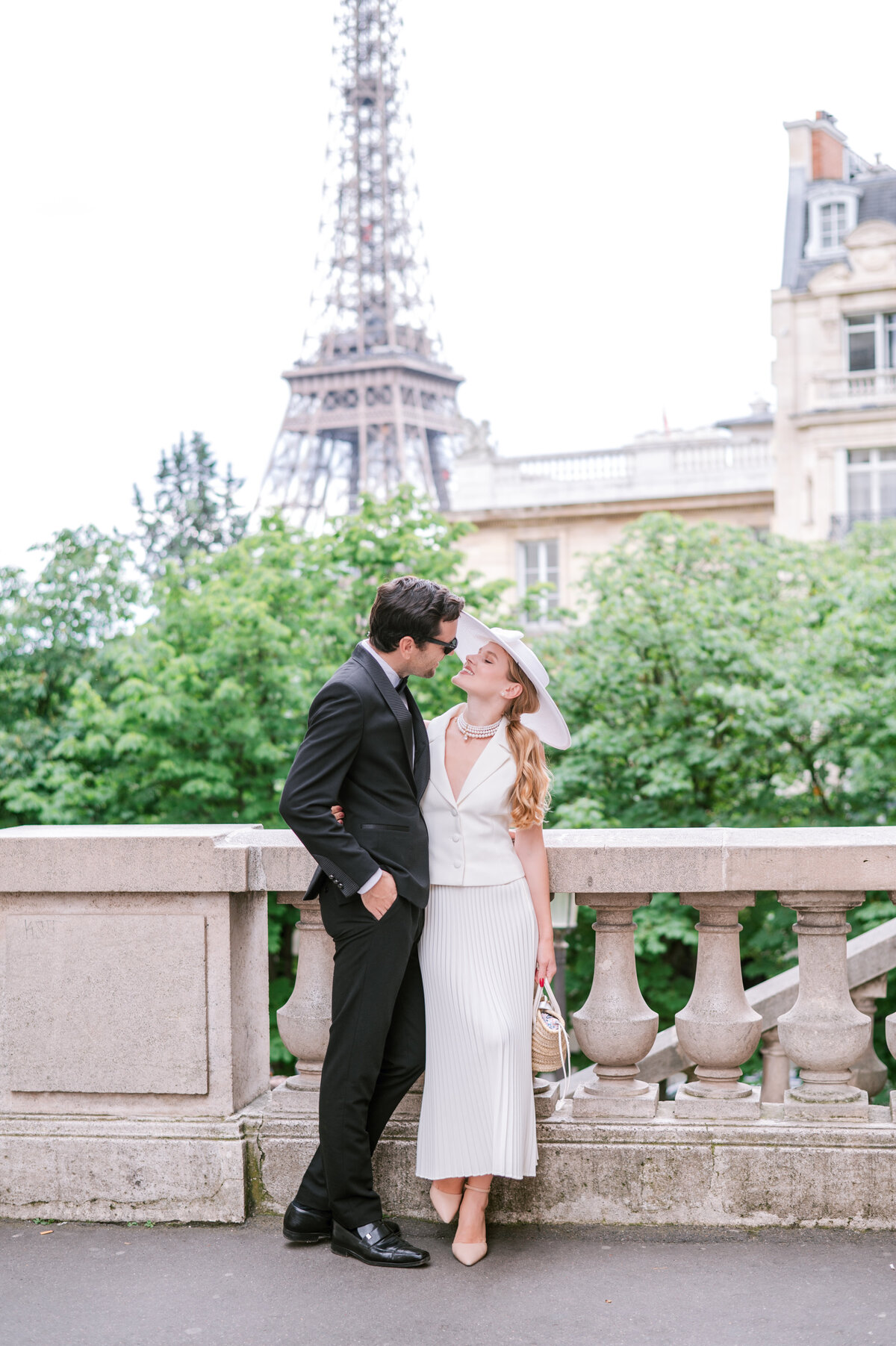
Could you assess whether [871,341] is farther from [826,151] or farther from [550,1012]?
[550,1012]

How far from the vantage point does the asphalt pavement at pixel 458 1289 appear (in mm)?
3361

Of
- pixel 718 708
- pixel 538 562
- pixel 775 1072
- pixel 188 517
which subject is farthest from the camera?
pixel 538 562

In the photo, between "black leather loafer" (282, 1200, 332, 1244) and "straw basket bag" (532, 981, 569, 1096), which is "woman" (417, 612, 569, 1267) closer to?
"straw basket bag" (532, 981, 569, 1096)

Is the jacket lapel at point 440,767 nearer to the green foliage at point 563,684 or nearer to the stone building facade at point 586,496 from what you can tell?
the green foliage at point 563,684

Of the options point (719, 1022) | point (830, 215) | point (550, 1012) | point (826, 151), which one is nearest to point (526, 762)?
point (550, 1012)

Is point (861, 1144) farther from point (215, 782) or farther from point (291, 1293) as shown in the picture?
point (215, 782)

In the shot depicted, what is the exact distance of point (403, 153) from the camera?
199 ft

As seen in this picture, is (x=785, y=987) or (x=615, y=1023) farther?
(x=785, y=987)

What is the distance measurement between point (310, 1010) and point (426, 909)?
2.03 feet

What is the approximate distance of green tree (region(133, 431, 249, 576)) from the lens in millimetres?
31375

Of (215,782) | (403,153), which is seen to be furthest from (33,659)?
(403,153)

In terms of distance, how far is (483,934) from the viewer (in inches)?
153

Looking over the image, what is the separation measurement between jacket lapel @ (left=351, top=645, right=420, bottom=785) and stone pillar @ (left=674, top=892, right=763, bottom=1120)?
0.98 meters

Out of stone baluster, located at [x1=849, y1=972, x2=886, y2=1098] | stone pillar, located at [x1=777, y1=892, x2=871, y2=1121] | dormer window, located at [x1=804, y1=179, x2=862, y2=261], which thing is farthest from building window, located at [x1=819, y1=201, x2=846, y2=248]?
stone pillar, located at [x1=777, y1=892, x2=871, y2=1121]
